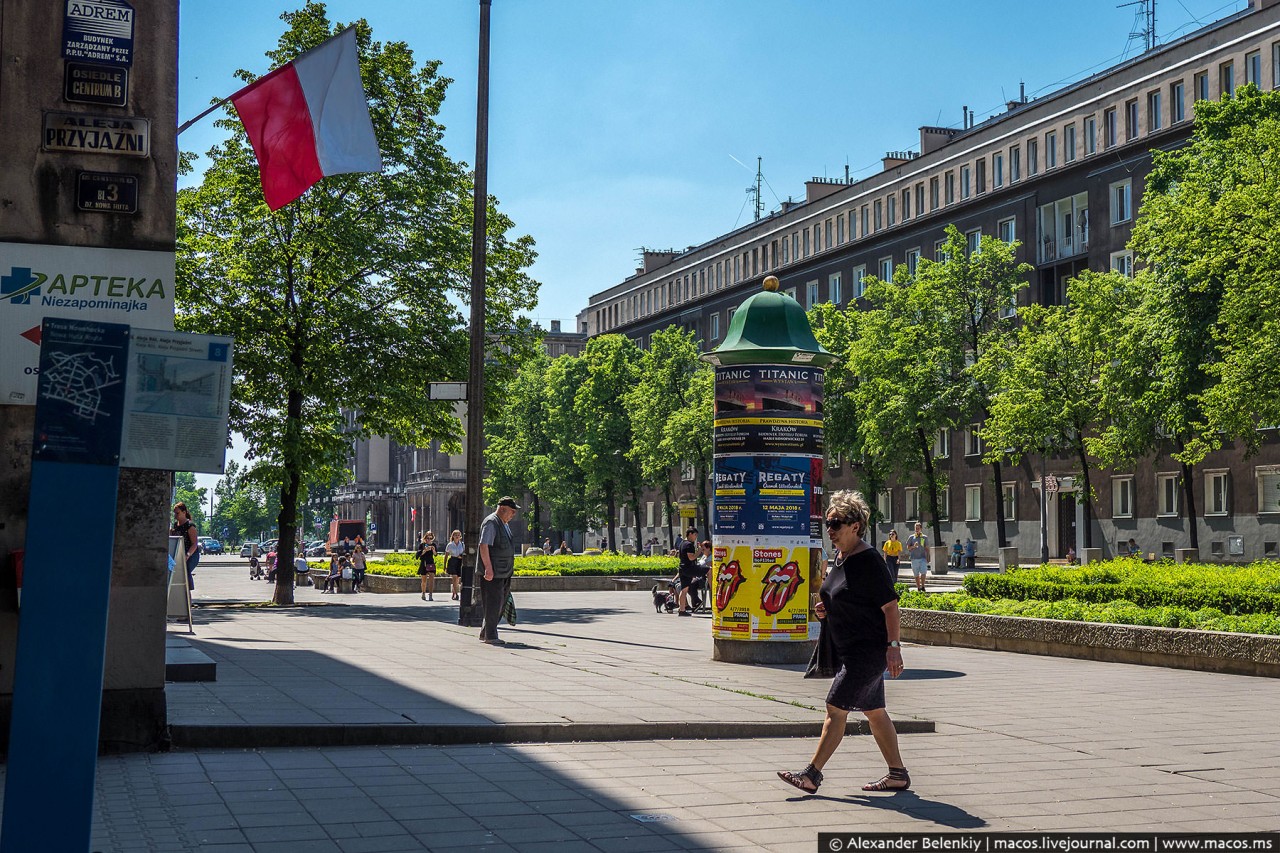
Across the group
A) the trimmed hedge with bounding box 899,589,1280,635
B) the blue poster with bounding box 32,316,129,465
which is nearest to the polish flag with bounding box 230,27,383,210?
the blue poster with bounding box 32,316,129,465

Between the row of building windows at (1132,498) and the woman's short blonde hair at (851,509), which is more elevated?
the row of building windows at (1132,498)

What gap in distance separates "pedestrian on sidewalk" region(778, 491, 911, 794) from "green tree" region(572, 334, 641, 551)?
6769 centimetres

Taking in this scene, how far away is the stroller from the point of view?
2916 cm

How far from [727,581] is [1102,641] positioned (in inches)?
208

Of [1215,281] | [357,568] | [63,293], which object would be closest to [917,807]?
[63,293]

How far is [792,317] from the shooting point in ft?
55.0

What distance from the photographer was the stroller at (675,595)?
29.2m

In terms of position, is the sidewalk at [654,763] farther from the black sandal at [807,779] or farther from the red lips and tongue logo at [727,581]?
the red lips and tongue logo at [727,581]

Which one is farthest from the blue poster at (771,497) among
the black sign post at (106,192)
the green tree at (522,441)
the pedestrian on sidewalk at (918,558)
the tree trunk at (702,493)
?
the green tree at (522,441)

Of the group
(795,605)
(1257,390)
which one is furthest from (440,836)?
(1257,390)

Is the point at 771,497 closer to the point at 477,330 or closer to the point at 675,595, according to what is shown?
the point at 477,330

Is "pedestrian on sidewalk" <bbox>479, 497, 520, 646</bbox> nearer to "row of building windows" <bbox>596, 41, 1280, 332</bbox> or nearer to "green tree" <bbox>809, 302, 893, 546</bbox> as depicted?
"row of building windows" <bbox>596, 41, 1280, 332</bbox>

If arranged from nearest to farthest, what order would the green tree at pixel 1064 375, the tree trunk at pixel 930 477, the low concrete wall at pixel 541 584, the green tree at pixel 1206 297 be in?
the green tree at pixel 1206 297, the low concrete wall at pixel 541 584, the green tree at pixel 1064 375, the tree trunk at pixel 930 477

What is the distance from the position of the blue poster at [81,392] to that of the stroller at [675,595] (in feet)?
79.4
